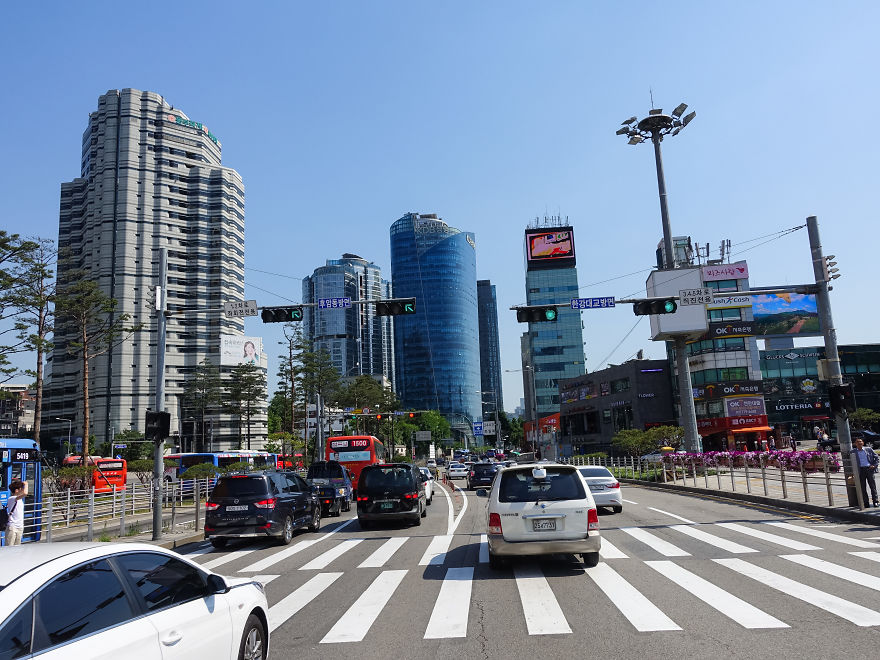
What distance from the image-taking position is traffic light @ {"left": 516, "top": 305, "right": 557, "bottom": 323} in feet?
70.7

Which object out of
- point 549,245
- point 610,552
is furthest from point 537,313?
point 549,245

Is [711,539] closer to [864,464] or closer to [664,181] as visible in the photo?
[864,464]

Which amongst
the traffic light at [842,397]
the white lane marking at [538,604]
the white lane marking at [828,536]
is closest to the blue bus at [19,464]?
the white lane marking at [538,604]

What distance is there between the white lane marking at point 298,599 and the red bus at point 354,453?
27.8 meters

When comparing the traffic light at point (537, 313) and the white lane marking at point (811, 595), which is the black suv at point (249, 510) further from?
the white lane marking at point (811, 595)

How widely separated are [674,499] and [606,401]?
2619 inches

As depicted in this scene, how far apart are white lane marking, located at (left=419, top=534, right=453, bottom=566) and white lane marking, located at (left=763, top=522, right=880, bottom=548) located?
7495 millimetres

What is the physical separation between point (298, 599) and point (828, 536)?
1054 centimetres

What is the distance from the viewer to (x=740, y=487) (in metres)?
26.3

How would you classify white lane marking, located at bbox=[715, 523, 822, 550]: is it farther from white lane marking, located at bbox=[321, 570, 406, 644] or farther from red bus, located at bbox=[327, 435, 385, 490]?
red bus, located at bbox=[327, 435, 385, 490]

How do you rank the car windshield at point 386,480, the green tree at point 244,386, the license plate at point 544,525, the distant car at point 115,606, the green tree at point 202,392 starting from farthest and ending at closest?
the green tree at point 202,392
the green tree at point 244,386
the car windshield at point 386,480
the license plate at point 544,525
the distant car at point 115,606

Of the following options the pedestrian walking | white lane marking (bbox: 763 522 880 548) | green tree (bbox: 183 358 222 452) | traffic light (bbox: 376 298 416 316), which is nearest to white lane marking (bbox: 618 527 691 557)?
white lane marking (bbox: 763 522 880 548)

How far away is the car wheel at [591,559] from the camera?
35.7 feet

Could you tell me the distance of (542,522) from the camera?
10430 mm
